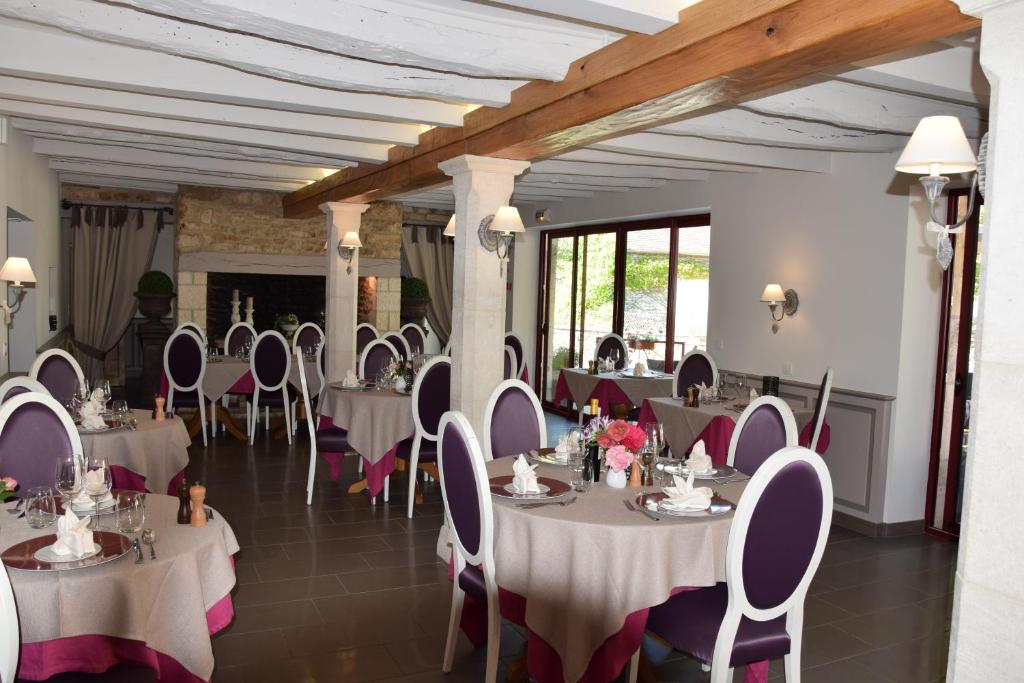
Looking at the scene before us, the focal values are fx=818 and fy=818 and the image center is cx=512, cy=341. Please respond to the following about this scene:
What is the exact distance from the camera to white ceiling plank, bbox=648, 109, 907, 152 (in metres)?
4.90

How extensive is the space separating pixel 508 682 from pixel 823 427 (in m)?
3.48

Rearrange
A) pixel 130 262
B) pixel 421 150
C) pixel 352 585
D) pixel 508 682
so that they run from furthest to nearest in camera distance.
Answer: pixel 130 262
pixel 421 150
pixel 352 585
pixel 508 682

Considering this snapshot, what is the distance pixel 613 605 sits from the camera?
2924 millimetres

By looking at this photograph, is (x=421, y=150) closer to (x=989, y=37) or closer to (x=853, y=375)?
(x=853, y=375)

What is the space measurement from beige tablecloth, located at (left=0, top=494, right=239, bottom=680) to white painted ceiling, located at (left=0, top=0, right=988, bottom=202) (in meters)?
1.92

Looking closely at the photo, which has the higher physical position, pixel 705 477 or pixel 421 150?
pixel 421 150

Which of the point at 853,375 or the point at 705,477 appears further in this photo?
the point at 853,375

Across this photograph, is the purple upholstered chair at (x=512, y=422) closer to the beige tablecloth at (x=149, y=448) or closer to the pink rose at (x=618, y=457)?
the pink rose at (x=618, y=457)

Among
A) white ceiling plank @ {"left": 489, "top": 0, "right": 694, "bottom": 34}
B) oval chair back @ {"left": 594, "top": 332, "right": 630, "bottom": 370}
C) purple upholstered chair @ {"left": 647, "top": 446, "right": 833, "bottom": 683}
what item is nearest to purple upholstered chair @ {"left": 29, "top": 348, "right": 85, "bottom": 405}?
white ceiling plank @ {"left": 489, "top": 0, "right": 694, "bottom": 34}

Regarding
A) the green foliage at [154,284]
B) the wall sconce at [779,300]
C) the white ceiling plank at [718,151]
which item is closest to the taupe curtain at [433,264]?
the green foliage at [154,284]

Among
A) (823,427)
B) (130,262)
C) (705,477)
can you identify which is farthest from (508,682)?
(130,262)

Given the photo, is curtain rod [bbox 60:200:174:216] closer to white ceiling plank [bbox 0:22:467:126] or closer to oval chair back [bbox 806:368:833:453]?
white ceiling plank [bbox 0:22:467:126]

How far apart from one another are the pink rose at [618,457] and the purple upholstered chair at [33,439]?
2296mm

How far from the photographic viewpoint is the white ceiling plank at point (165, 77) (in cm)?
393
